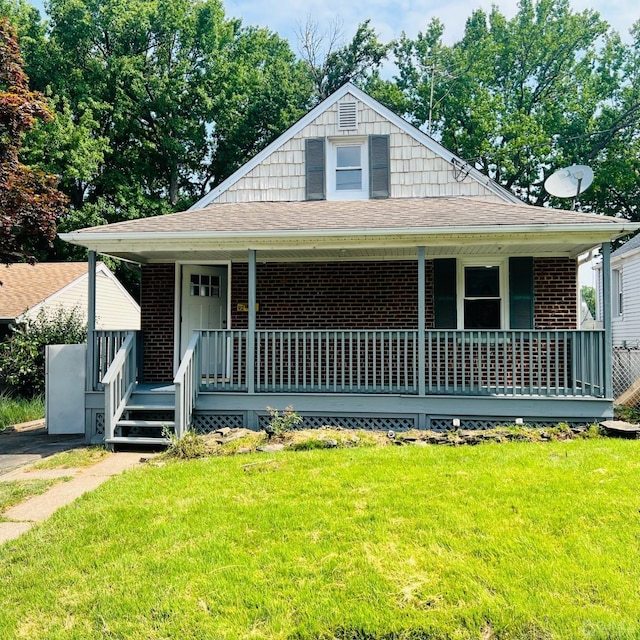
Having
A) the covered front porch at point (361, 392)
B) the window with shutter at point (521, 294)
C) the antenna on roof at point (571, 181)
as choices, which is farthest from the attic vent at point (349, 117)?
the covered front porch at point (361, 392)

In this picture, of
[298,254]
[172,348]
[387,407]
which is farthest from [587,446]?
[172,348]

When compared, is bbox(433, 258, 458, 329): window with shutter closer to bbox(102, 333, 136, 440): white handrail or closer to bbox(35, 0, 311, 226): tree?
bbox(102, 333, 136, 440): white handrail

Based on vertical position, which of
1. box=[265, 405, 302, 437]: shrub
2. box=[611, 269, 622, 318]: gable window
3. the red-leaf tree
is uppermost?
the red-leaf tree

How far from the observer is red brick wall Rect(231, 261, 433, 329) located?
29.9 ft

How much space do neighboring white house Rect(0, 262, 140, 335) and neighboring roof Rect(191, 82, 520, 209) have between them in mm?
7729

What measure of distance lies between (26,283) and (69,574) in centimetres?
1584

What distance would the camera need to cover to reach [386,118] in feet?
33.7

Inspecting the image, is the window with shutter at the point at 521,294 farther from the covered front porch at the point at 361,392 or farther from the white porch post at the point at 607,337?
the white porch post at the point at 607,337

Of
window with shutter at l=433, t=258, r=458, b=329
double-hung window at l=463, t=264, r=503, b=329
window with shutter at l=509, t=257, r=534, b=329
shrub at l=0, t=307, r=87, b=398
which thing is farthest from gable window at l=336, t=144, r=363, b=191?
shrub at l=0, t=307, r=87, b=398

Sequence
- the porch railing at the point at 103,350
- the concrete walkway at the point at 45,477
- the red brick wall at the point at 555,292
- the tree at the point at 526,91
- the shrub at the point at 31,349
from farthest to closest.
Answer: the tree at the point at 526,91 < the shrub at the point at 31,349 < the red brick wall at the point at 555,292 < the porch railing at the point at 103,350 < the concrete walkway at the point at 45,477

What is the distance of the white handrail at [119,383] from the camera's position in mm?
7207

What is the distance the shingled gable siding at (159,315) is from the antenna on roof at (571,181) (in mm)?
7683

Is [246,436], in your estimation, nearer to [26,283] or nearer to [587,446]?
[587,446]

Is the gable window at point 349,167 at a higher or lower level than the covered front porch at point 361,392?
higher
